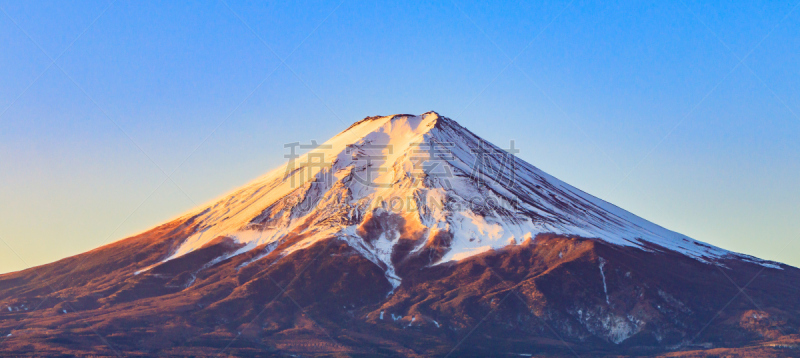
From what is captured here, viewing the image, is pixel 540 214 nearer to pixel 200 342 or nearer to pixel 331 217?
pixel 331 217

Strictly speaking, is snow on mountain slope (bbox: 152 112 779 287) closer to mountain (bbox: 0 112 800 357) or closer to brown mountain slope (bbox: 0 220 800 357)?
mountain (bbox: 0 112 800 357)

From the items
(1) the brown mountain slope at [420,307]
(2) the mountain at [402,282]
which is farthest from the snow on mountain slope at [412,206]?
(1) the brown mountain slope at [420,307]

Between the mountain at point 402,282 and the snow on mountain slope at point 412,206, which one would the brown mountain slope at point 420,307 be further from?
the snow on mountain slope at point 412,206

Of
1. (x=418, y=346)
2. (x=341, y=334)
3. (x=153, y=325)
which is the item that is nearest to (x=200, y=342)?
(x=153, y=325)

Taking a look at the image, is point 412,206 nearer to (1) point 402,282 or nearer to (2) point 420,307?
(1) point 402,282

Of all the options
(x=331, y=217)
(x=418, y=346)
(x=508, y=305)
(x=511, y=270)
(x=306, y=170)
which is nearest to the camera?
(x=418, y=346)

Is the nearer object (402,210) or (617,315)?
(617,315)

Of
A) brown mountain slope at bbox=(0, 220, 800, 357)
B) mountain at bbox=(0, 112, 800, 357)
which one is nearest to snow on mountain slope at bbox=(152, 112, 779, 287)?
mountain at bbox=(0, 112, 800, 357)
